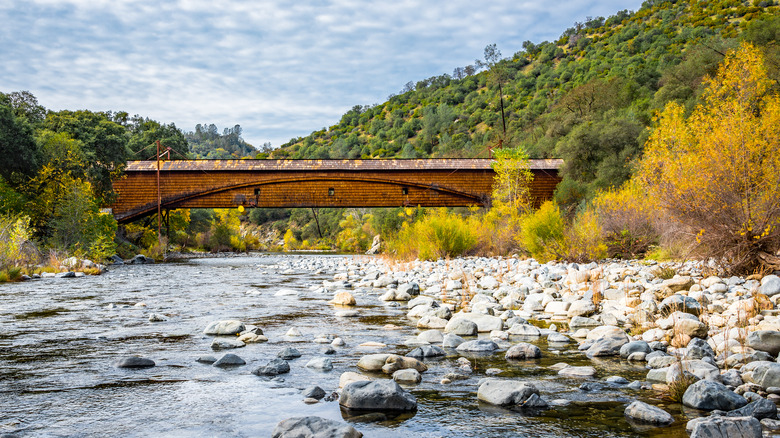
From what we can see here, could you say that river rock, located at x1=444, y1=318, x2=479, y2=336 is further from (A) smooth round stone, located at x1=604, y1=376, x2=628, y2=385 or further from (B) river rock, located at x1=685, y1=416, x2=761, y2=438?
(B) river rock, located at x1=685, y1=416, x2=761, y2=438

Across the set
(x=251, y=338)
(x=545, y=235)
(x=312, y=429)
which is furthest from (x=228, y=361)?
(x=545, y=235)

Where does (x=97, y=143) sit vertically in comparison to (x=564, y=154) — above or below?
above

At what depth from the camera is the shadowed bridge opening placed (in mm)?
26438

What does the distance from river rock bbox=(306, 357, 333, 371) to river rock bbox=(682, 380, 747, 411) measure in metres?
2.28

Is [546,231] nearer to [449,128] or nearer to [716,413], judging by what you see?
[716,413]

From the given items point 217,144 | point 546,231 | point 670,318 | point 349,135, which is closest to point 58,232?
point 546,231

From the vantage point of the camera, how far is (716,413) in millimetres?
2551

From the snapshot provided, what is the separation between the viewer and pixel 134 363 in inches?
148

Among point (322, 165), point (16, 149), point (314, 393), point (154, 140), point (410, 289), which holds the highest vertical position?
point (154, 140)

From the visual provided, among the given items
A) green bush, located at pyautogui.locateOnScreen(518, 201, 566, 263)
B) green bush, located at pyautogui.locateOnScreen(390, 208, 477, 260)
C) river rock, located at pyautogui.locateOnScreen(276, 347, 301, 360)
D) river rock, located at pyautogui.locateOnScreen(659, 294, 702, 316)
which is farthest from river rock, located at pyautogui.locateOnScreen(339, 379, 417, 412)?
green bush, located at pyautogui.locateOnScreen(390, 208, 477, 260)

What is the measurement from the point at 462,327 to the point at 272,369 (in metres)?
2.17

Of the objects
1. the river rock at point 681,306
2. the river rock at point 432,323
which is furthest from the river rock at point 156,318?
the river rock at point 681,306

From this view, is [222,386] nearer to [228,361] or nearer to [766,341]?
[228,361]

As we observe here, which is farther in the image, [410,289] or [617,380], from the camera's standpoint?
[410,289]
